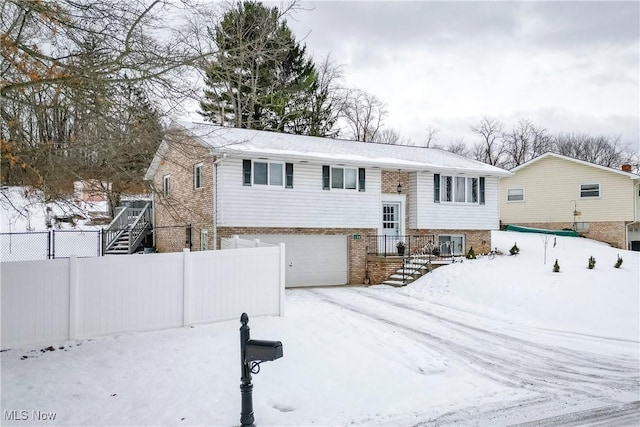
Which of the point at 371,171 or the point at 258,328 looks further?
the point at 371,171

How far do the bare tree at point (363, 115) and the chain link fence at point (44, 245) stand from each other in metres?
21.1

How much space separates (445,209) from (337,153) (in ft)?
17.3

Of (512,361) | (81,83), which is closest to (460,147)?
(512,361)

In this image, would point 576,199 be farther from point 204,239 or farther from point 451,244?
point 204,239

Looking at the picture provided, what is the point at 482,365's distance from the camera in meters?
8.12

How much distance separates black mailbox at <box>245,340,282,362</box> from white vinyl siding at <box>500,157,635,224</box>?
87.4 feet

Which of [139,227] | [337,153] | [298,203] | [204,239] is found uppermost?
[337,153]

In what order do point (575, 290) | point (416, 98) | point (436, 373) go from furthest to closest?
1. point (416, 98)
2. point (575, 290)
3. point (436, 373)

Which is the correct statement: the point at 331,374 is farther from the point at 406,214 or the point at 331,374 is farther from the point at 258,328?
the point at 406,214

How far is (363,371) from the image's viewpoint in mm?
7164

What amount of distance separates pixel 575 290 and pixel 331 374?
31.2 ft

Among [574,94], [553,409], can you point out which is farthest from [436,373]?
[574,94]

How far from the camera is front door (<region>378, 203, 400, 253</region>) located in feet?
61.9

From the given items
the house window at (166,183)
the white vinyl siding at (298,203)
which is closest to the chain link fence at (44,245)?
the house window at (166,183)
